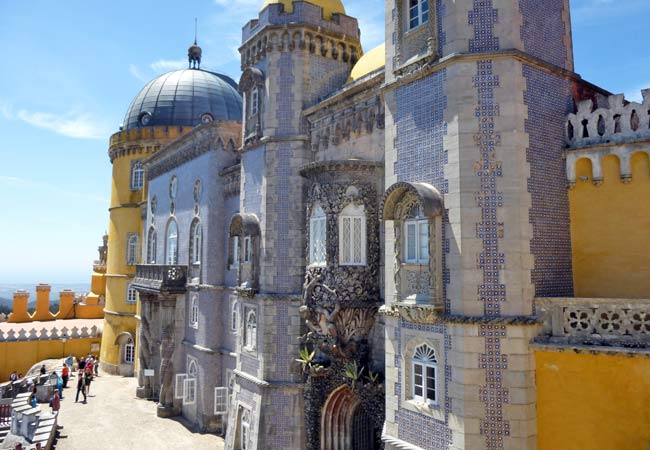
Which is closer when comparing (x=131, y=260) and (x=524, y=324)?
(x=524, y=324)

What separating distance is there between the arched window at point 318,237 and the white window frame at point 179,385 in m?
12.9

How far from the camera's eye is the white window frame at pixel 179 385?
79.4ft

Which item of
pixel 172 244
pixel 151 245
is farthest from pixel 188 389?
pixel 151 245

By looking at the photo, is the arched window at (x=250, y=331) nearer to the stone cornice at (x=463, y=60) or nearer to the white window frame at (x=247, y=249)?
the white window frame at (x=247, y=249)

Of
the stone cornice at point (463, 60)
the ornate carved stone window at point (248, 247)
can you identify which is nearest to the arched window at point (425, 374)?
the stone cornice at point (463, 60)

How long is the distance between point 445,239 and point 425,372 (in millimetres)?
2752

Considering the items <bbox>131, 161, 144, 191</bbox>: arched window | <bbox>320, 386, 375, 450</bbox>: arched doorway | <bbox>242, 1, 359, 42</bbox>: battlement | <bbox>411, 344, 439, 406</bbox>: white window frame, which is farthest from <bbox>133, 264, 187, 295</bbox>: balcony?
<bbox>411, 344, 439, 406</bbox>: white window frame

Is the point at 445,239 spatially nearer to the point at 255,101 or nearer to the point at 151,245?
the point at 255,101

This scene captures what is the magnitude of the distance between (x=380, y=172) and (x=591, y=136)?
519 centimetres

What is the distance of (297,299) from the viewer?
1673cm

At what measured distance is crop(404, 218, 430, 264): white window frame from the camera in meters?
10.7

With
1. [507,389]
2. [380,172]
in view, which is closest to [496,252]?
[507,389]

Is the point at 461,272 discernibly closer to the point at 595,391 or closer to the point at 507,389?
the point at 507,389

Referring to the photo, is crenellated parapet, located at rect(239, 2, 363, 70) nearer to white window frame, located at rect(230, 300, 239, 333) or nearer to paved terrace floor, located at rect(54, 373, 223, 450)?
white window frame, located at rect(230, 300, 239, 333)
